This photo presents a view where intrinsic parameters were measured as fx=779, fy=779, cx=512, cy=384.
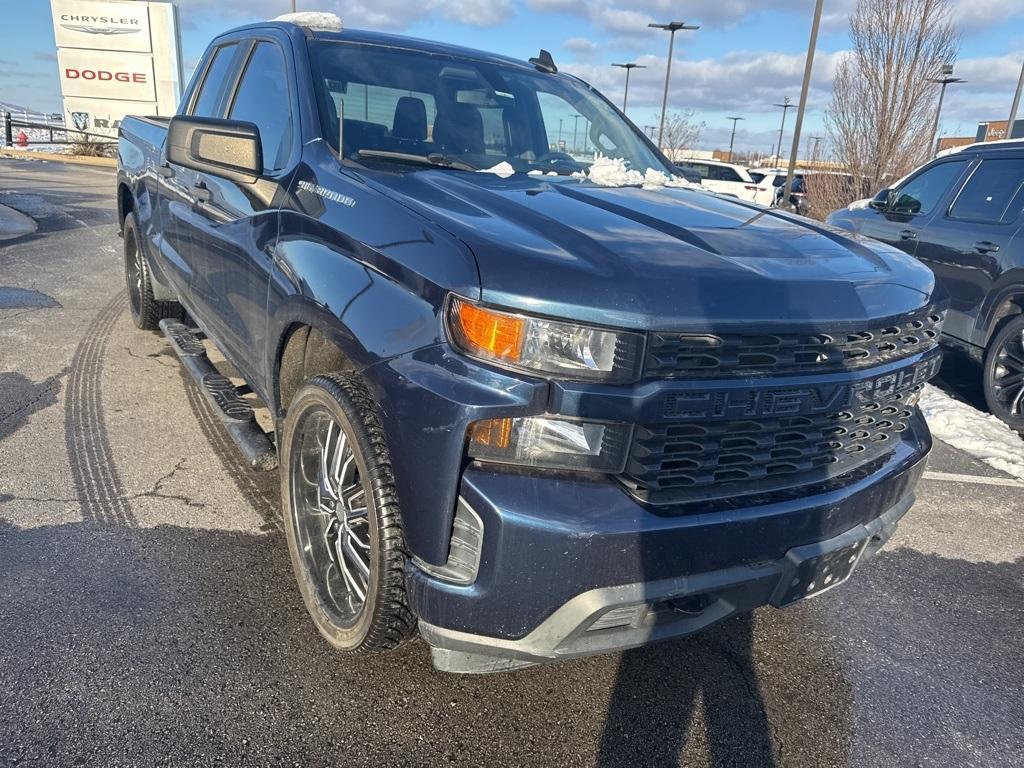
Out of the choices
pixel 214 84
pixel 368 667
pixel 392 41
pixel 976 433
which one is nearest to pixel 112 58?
pixel 214 84

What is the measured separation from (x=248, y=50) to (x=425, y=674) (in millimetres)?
2992

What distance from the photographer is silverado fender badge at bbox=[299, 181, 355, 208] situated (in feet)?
7.96

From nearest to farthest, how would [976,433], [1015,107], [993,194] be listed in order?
[976,433], [993,194], [1015,107]

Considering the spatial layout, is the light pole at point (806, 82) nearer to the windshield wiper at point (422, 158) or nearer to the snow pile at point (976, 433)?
the snow pile at point (976, 433)

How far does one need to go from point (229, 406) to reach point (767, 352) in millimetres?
2512

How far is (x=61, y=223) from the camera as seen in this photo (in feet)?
38.2

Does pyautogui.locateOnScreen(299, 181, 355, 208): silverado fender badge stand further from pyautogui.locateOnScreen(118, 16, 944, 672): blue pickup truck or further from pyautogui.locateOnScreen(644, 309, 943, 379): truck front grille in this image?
pyautogui.locateOnScreen(644, 309, 943, 379): truck front grille

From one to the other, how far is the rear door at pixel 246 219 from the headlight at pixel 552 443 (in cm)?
141

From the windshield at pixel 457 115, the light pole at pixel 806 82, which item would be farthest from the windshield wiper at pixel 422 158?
the light pole at pixel 806 82

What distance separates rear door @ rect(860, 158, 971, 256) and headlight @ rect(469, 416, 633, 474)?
17.9 ft

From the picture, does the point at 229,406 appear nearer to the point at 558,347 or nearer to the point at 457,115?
the point at 457,115

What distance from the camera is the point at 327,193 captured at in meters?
2.55

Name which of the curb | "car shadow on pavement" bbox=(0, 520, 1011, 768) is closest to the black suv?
"car shadow on pavement" bbox=(0, 520, 1011, 768)

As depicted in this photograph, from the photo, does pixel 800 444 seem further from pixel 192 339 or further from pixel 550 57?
pixel 192 339
